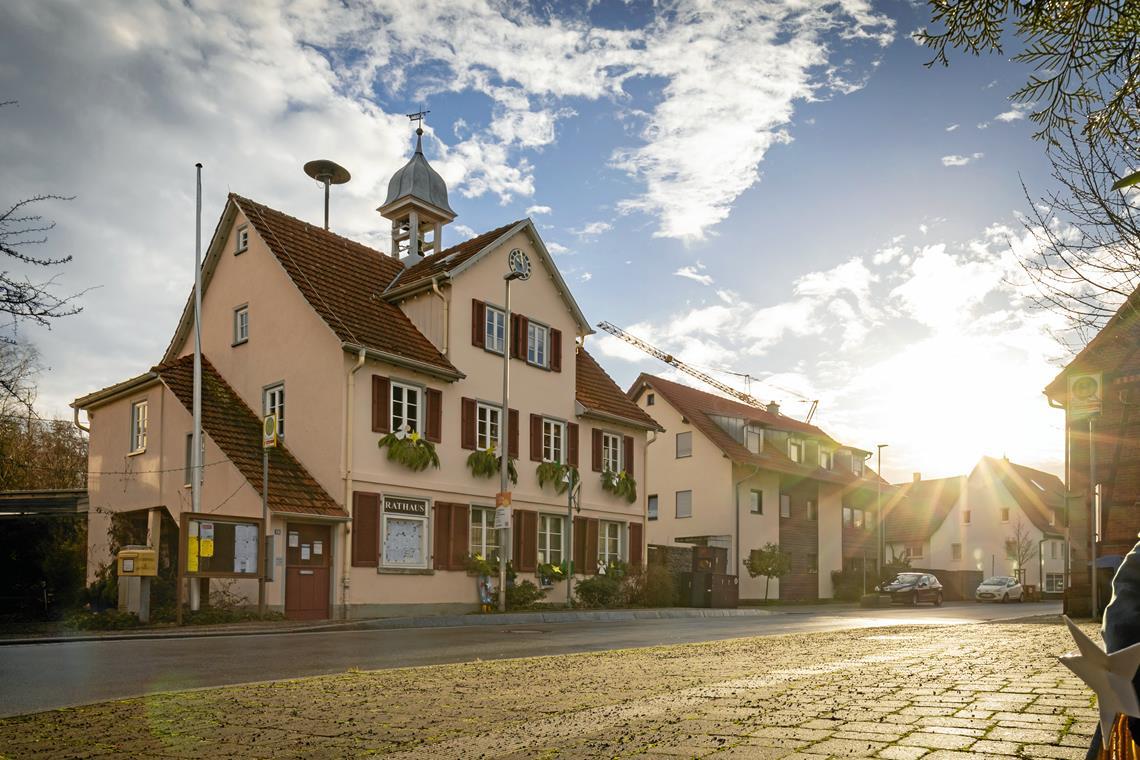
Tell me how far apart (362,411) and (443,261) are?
6491mm

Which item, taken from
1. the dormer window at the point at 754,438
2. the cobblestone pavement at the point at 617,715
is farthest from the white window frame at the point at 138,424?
the dormer window at the point at 754,438

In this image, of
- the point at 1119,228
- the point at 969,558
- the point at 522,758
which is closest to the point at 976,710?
the point at 522,758

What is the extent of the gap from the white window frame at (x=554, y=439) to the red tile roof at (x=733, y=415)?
47.3 ft

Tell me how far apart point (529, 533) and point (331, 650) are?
650 inches

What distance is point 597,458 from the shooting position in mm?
34219

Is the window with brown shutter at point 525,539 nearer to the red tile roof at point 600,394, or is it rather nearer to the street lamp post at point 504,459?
the street lamp post at point 504,459

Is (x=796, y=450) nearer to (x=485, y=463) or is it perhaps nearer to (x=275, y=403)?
(x=485, y=463)

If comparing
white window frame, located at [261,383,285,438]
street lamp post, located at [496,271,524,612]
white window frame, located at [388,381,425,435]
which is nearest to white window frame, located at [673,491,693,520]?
street lamp post, located at [496,271,524,612]

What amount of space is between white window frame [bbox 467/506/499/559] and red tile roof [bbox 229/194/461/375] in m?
3.99

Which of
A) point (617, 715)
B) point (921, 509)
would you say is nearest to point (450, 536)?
point (617, 715)

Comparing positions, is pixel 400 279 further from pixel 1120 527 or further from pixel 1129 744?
pixel 1129 744

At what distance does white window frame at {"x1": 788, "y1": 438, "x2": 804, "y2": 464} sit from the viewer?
170 feet

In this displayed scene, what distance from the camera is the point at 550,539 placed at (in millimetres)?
31469

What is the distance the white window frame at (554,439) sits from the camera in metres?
32.0
